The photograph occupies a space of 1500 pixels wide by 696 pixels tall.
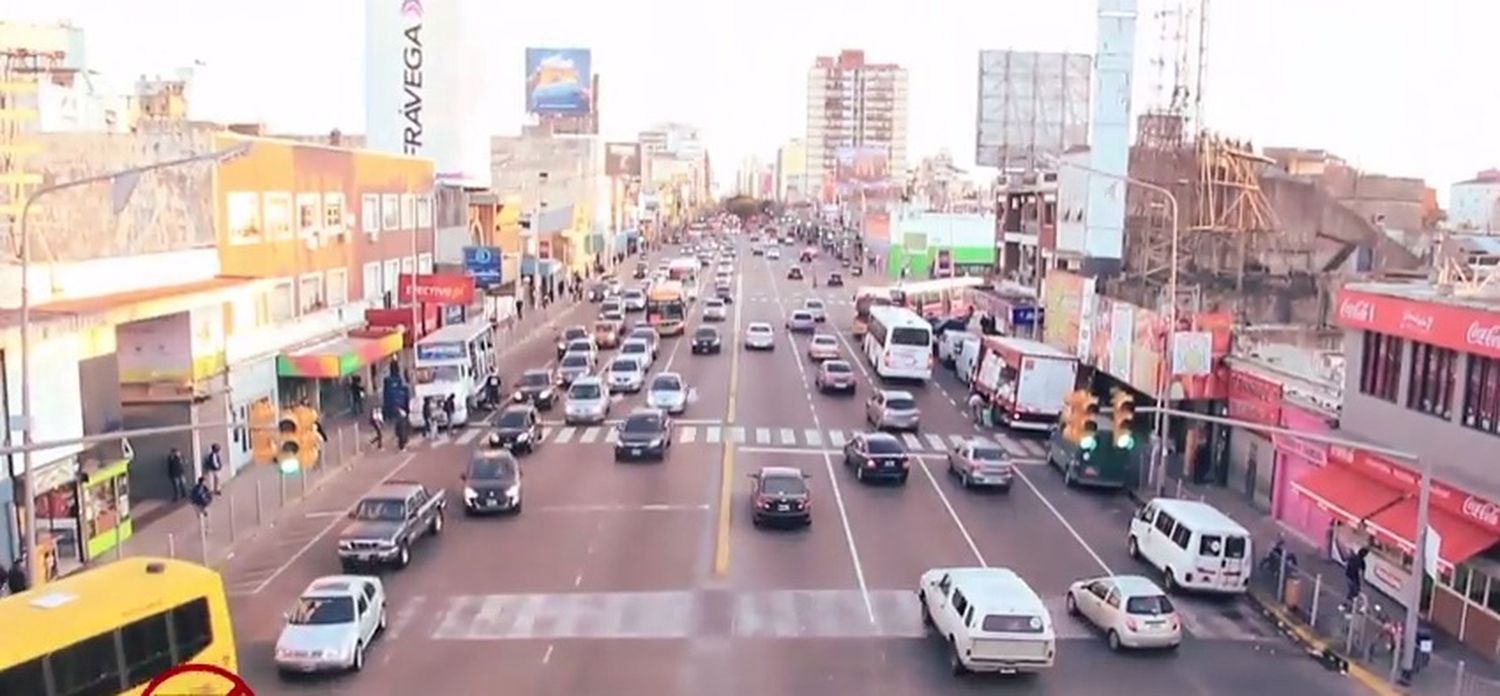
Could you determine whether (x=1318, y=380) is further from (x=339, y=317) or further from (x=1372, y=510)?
(x=339, y=317)

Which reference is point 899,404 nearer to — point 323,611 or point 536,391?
point 536,391

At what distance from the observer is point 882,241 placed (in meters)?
141

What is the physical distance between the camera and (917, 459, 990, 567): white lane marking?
28.7 meters

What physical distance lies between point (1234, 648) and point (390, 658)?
1427 cm

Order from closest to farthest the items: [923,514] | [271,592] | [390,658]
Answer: [390,658], [271,592], [923,514]

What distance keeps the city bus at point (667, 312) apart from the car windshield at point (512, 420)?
33.1 meters


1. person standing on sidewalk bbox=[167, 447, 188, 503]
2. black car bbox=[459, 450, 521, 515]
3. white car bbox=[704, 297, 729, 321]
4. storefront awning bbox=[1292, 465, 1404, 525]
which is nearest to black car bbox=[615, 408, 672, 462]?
black car bbox=[459, 450, 521, 515]

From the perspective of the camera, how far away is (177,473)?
3406 cm

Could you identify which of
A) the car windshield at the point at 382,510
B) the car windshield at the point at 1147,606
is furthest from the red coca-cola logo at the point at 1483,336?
the car windshield at the point at 382,510

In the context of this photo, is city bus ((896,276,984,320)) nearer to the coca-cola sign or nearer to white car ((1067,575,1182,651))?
the coca-cola sign

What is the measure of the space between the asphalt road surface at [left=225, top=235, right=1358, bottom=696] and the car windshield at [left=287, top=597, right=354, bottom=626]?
90cm

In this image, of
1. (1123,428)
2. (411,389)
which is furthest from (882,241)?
(1123,428)

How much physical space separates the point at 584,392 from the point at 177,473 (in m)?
15.3

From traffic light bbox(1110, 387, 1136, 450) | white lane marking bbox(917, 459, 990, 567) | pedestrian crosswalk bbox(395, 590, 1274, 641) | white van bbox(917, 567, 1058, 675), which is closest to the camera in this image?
white van bbox(917, 567, 1058, 675)
